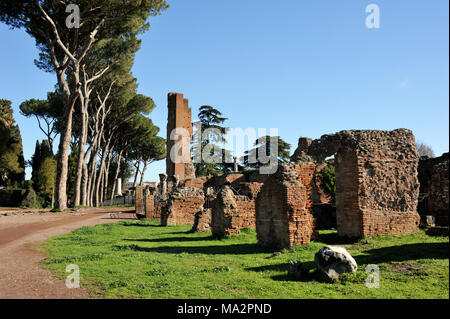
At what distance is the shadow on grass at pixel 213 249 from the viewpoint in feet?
28.9

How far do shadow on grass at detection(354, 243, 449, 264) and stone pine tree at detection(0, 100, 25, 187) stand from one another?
3530 cm

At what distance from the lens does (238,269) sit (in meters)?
6.66

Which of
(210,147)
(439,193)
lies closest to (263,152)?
(210,147)

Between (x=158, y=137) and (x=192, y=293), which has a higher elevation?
(x=158, y=137)

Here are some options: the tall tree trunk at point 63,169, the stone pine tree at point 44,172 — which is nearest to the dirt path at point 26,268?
the tall tree trunk at point 63,169

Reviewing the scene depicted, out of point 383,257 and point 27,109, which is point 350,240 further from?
point 27,109

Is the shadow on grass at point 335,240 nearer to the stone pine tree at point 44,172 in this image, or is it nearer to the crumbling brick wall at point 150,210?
the crumbling brick wall at point 150,210

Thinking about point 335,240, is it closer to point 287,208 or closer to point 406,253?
point 287,208

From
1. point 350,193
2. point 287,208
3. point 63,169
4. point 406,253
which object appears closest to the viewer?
point 406,253

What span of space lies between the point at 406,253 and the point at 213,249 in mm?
4624
